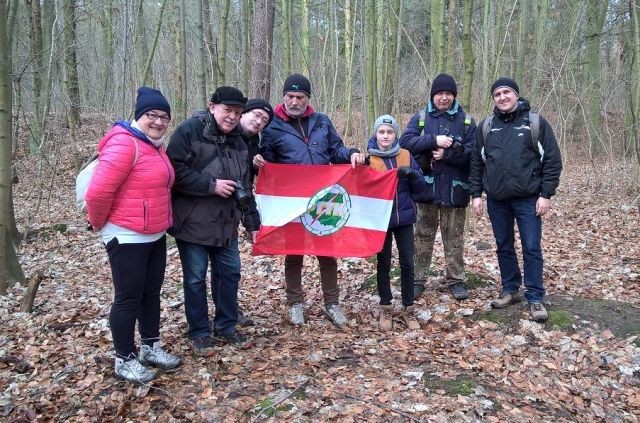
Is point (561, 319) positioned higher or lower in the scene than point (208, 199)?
lower

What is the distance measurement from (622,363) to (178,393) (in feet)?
13.0

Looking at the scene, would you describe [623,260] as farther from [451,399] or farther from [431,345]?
[451,399]

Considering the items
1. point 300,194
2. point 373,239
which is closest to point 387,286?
point 373,239

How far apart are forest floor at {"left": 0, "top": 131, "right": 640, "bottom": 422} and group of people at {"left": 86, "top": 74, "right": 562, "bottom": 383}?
0.69 feet

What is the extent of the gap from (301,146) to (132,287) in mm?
2195

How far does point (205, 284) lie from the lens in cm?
457

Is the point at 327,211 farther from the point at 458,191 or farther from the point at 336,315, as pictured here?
the point at 458,191

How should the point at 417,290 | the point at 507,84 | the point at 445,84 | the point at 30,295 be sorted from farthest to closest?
the point at 417,290
the point at 30,295
the point at 445,84
the point at 507,84

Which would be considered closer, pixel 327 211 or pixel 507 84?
pixel 507 84

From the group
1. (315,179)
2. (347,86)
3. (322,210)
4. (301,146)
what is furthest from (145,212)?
(347,86)

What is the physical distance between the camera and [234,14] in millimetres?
20797

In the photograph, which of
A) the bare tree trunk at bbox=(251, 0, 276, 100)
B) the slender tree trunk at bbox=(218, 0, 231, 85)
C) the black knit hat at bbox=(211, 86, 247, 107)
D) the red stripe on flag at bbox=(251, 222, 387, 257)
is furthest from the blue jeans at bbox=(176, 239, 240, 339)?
the slender tree trunk at bbox=(218, 0, 231, 85)

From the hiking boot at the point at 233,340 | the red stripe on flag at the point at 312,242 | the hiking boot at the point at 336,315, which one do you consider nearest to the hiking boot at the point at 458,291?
the red stripe on flag at the point at 312,242

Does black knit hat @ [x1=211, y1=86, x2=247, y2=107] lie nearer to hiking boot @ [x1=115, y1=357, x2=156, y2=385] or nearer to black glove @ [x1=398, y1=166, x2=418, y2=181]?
black glove @ [x1=398, y1=166, x2=418, y2=181]
